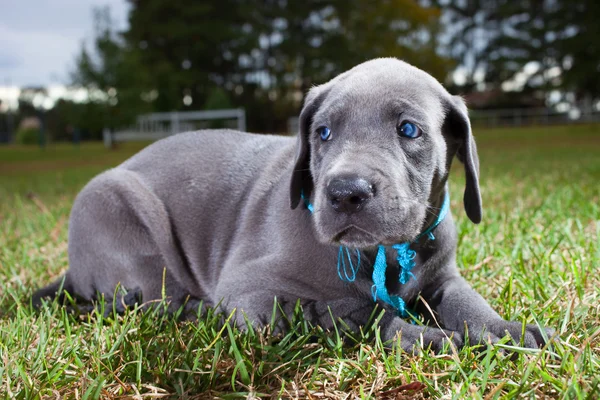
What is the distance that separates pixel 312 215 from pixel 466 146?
84 cm

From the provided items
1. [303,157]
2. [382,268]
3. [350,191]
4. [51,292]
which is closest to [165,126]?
[51,292]

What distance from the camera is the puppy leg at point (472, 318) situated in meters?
2.44

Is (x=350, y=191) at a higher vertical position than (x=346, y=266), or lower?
higher

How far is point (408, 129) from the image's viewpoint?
8.70ft

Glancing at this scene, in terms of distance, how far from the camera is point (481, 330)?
2537mm

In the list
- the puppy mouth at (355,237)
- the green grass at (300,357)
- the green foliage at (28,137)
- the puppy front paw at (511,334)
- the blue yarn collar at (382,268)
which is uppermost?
the puppy mouth at (355,237)

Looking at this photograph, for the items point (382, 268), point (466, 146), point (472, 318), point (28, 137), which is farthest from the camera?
point (28, 137)

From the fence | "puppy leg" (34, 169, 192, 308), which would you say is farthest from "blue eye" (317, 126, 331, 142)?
the fence

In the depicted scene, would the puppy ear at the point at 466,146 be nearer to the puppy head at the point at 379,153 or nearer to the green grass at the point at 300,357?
the puppy head at the point at 379,153

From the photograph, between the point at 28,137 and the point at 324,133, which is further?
the point at 28,137

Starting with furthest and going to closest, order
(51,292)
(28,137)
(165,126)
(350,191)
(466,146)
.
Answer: (28,137) → (165,126) → (51,292) → (466,146) → (350,191)

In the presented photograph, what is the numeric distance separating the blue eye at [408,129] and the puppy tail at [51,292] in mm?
2012

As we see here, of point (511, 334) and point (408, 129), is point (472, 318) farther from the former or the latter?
point (408, 129)

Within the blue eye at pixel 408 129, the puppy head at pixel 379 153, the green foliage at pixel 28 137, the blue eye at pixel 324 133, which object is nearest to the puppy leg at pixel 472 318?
the puppy head at pixel 379 153
